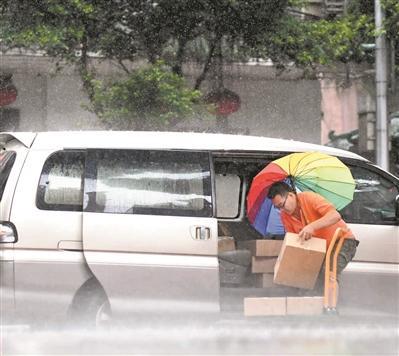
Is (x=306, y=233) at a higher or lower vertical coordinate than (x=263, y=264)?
higher

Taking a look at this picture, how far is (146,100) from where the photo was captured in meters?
12.0

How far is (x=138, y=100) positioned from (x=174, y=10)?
191 centimetres

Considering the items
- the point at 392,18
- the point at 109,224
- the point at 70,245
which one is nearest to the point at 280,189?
the point at 109,224

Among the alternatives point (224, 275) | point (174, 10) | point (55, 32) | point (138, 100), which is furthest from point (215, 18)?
point (224, 275)

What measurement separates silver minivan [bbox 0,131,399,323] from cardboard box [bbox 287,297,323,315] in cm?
38

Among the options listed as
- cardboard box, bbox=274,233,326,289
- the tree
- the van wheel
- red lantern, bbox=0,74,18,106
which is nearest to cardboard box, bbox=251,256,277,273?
cardboard box, bbox=274,233,326,289

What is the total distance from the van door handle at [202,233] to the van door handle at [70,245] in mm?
794

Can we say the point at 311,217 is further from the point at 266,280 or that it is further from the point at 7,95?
the point at 7,95

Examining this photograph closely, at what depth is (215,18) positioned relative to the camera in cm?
1260

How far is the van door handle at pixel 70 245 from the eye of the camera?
445 centimetres

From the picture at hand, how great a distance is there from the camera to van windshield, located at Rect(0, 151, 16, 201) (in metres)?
4.55

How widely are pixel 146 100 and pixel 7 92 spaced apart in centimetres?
412

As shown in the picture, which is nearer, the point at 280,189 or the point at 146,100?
the point at 280,189

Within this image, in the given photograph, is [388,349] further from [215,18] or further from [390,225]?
[215,18]
